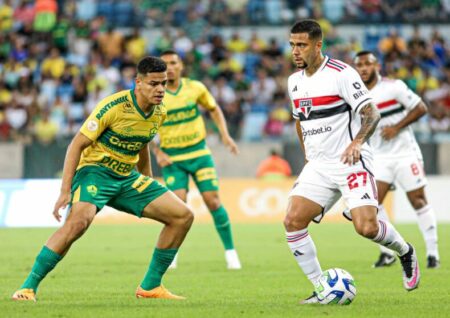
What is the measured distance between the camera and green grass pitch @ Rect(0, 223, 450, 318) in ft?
26.5

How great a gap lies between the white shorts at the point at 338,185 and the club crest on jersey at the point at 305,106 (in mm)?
441

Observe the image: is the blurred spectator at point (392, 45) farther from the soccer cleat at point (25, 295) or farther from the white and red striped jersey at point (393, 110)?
the soccer cleat at point (25, 295)

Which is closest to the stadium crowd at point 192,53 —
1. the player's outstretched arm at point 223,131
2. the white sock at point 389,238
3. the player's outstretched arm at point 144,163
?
the player's outstretched arm at point 223,131

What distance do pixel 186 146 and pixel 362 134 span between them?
15.2ft

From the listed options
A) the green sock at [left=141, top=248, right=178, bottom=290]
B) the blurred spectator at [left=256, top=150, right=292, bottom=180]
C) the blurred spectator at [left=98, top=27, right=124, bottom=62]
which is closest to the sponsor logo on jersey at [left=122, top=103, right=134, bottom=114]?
the green sock at [left=141, top=248, right=178, bottom=290]

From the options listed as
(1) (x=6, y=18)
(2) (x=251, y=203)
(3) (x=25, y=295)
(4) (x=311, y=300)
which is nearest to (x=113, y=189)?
(3) (x=25, y=295)

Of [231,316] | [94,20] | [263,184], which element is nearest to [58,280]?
[231,316]

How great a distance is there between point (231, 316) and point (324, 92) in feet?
6.99

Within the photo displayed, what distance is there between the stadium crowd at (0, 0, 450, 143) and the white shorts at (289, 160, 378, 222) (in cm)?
1551

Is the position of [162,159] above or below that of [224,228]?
above

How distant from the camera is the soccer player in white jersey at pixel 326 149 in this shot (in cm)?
861

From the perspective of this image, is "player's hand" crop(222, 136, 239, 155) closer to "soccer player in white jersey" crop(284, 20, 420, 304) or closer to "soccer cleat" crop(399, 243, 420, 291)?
"soccer player in white jersey" crop(284, 20, 420, 304)

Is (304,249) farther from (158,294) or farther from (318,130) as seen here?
(158,294)

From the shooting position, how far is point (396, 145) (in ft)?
41.7
